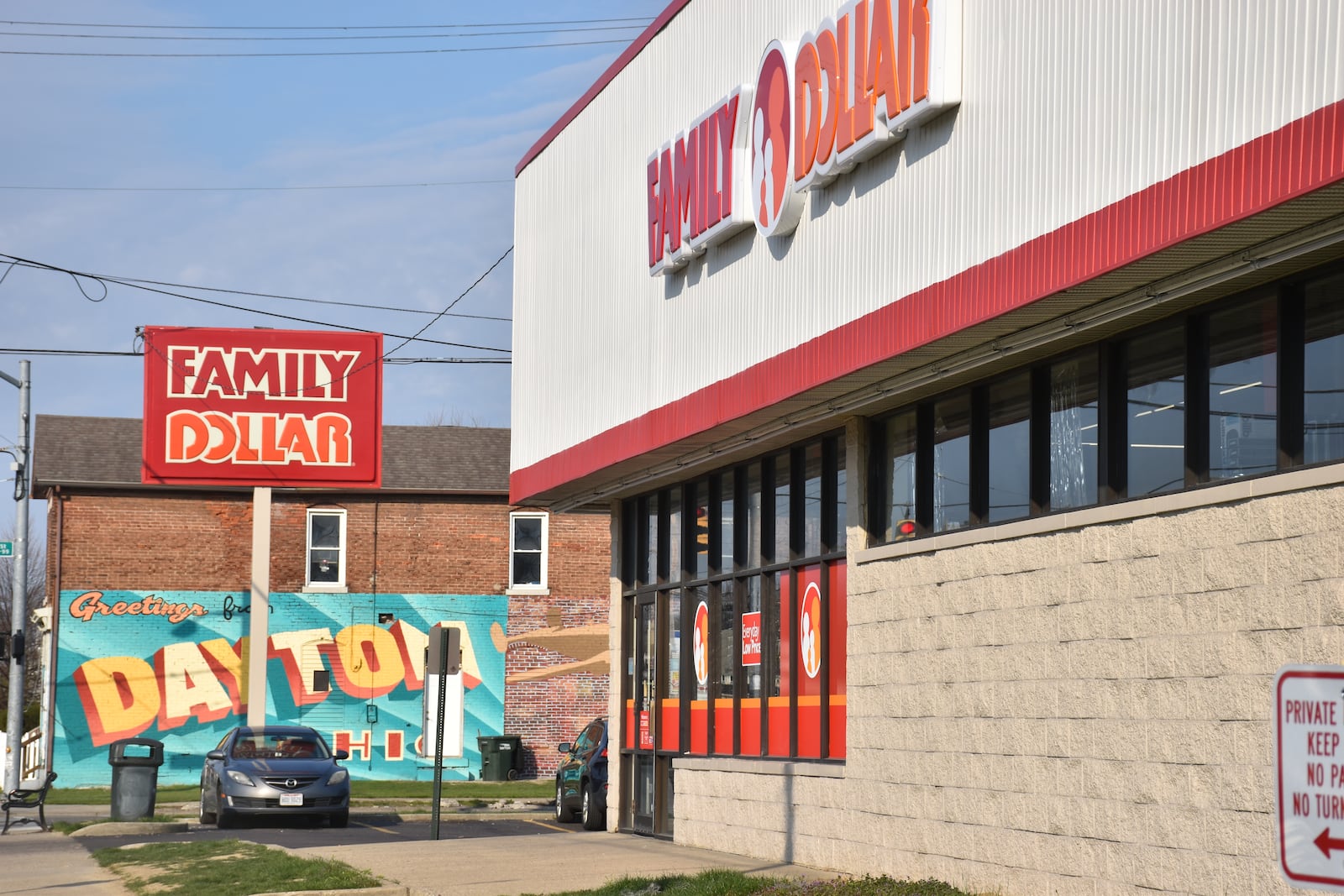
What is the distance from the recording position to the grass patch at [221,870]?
1382 cm

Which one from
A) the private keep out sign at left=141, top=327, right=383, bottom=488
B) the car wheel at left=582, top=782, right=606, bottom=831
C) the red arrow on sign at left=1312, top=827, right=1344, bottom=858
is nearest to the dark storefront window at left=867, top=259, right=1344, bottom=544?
the red arrow on sign at left=1312, top=827, right=1344, bottom=858

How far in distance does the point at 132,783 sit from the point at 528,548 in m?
14.9

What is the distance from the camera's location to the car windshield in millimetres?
24281

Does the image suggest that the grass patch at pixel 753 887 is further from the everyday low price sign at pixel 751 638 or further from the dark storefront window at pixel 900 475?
the everyday low price sign at pixel 751 638

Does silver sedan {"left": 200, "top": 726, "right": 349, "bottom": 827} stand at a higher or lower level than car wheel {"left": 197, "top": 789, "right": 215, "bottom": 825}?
higher

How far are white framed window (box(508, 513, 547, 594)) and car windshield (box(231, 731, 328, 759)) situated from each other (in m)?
13.1

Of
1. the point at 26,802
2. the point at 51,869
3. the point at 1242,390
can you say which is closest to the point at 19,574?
the point at 26,802

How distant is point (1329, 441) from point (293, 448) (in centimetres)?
2534

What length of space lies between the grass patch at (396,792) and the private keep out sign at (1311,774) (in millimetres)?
26066

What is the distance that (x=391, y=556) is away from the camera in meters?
37.2

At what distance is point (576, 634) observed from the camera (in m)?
37.6

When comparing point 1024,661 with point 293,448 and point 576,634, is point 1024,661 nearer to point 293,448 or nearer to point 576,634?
point 293,448

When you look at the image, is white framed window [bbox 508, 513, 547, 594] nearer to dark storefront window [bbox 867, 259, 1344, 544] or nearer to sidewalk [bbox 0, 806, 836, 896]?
sidewalk [bbox 0, 806, 836, 896]

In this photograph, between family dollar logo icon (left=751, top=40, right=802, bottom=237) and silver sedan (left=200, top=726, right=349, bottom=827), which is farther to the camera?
silver sedan (left=200, top=726, right=349, bottom=827)
